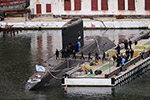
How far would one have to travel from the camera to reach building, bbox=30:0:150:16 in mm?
93125

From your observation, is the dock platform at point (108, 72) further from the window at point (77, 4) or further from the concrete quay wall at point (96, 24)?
the window at point (77, 4)

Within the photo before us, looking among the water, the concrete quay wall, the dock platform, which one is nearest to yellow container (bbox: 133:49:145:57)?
the dock platform

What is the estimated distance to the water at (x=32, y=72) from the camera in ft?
174

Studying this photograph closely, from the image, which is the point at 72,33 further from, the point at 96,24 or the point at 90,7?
the point at 90,7

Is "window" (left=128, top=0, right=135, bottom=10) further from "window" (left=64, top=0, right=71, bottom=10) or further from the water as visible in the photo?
"window" (left=64, top=0, right=71, bottom=10)

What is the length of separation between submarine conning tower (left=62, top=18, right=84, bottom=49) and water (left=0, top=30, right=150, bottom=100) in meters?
5.28

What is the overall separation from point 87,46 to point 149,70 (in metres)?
7.18

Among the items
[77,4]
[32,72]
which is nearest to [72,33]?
[32,72]

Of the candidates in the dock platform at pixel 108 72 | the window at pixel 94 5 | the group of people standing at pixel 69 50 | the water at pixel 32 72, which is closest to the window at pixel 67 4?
the window at pixel 94 5

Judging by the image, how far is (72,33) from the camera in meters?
60.9

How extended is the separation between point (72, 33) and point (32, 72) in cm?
599

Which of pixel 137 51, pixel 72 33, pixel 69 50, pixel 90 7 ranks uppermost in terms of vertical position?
pixel 90 7

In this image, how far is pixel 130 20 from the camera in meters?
90.5

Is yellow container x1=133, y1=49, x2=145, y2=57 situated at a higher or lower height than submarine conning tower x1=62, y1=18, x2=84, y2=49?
lower
